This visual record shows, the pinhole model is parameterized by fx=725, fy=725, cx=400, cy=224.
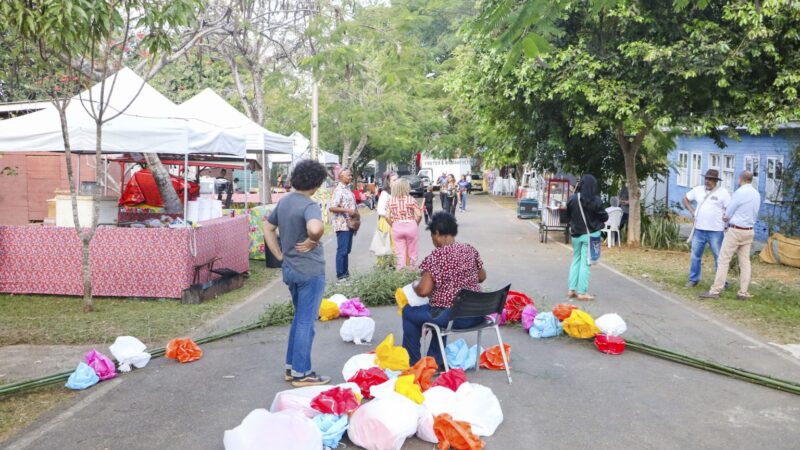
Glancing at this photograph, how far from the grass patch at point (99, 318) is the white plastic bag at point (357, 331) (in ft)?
6.19

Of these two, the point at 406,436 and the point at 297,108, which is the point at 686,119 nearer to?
the point at 406,436

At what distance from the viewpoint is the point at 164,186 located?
38.9 feet

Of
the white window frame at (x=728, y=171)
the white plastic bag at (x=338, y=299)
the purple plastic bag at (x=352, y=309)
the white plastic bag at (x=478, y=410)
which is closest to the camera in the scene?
the white plastic bag at (x=478, y=410)

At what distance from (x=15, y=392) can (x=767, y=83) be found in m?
13.4

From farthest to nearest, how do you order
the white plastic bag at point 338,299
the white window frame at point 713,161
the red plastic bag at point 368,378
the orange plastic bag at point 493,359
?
the white window frame at point 713,161 < the white plastic bag at point 338,299 < the orange plastic bag at point 493,359 < the red plastic bag at point 368,378

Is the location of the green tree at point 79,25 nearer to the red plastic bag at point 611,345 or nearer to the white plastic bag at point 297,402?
the white plastic bag at point 297,402

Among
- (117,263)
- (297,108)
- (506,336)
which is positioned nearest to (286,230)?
(506,336)

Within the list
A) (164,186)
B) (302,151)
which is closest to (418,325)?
(164,186)

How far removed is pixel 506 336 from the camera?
7695 mm

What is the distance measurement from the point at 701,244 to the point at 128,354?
27.3 ft

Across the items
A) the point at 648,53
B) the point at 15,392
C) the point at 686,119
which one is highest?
the point at 648,53

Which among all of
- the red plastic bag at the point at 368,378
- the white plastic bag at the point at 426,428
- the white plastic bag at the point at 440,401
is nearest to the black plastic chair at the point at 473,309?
the red plastic bag at the point at 368,378

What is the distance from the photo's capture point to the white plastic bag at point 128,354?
20.6 ft

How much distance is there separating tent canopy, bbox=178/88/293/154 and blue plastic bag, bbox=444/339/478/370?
767 centimetres
